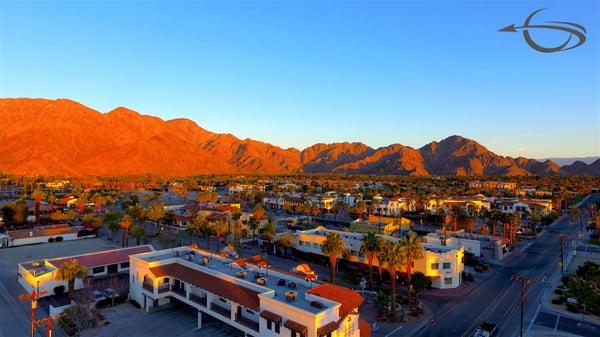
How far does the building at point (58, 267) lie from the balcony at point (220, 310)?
1894 cm

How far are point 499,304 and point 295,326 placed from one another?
2594 cm

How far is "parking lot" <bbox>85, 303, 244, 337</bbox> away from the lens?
110 ft

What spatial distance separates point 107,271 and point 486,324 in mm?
42568

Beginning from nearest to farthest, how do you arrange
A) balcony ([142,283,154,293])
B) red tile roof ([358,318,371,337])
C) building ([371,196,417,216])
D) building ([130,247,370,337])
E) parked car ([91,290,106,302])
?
building ([130,247,370,337])
red tile roof ([358,318,371,337])
balcony ([142,283,154,293])
parked car ([91,290,106,302])
building ([371,196,417,216])

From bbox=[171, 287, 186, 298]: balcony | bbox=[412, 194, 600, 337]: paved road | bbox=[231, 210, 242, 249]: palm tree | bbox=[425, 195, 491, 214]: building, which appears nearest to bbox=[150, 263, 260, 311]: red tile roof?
bbox=[171, 287, 186, 298]: balcony

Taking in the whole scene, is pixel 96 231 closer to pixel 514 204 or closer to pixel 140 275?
pixel 140 275

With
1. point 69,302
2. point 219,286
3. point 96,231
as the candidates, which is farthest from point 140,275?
point 96,231

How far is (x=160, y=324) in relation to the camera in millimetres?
35312

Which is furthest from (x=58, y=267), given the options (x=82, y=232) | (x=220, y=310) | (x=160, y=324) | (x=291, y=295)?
(x=82, y=232)

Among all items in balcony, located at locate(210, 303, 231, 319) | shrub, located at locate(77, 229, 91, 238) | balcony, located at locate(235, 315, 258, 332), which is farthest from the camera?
shrub, located at locate(77, 229, 91, 238)

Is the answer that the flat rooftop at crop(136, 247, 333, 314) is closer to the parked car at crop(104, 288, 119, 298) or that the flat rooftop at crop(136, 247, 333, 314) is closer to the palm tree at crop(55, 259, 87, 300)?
the parked car at crop(104, 288, 119, 298)

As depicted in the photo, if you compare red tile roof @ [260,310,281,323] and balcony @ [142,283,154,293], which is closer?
red tile roof @ [260,310,281,323]

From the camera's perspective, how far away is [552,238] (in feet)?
252

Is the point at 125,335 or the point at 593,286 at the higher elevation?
the point at 593,286
